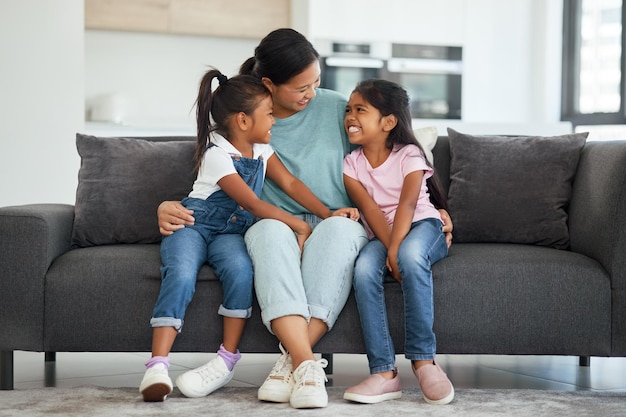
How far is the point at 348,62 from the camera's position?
6215 millimetres

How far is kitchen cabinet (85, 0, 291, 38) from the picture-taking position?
19.5 feet

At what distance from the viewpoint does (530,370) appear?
120 inches

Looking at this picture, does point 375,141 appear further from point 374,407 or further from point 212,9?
point 212,9

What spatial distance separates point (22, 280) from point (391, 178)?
106 centimetres

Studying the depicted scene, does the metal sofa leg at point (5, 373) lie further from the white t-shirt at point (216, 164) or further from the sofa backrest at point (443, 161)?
the sofa backrest at point (443, 161)

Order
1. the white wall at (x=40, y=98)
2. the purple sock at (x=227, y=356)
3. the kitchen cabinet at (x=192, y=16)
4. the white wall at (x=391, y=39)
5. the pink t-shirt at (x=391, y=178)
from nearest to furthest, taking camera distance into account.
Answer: the purple sock at (x=227, y=356)
the pink t-shirt at (x=391, y=178)
the white wall at (x=40, y=98)
the kitchen cabinet at (x=192, y=16)
the white wall at (x=391, y=39)

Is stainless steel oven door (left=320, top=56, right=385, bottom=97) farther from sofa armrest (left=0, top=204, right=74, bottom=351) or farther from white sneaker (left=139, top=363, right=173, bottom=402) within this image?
white sneaker (left=139, top=363, right=173, bottom=402)

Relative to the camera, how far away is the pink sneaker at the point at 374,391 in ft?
7.43

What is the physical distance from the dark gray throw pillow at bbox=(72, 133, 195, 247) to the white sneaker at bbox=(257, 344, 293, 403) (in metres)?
0.76

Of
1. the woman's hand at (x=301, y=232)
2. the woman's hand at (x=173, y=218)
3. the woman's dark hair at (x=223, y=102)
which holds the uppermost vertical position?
the woman's dark hair at (x=223, y=102)

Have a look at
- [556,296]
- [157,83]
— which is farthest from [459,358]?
[157,83]

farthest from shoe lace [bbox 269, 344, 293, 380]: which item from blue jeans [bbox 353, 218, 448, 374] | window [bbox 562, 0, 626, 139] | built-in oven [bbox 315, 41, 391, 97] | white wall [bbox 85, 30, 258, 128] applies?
window [bbox 562, 0, 626, 139]

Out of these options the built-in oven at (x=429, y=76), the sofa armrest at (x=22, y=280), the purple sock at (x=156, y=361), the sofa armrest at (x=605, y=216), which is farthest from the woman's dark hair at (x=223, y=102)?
the built-in oven at (x=429, y=76)

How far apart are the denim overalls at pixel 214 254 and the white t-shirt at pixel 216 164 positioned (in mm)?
20
